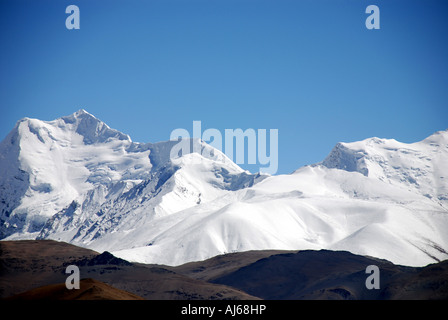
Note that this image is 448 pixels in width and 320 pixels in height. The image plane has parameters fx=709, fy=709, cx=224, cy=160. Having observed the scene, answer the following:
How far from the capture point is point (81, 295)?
16262 cm
